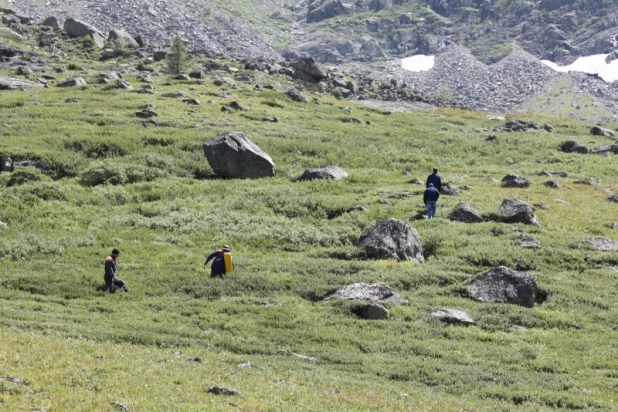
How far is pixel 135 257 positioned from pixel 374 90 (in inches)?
4380

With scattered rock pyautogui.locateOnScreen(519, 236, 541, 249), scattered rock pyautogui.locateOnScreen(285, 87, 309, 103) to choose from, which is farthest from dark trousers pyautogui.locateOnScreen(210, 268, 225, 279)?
scattered rock pyautogui.locateOnScreen(285, 87, 309, 103)

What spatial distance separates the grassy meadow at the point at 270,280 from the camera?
17.9m

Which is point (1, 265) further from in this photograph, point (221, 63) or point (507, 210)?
→ point (221, 63)

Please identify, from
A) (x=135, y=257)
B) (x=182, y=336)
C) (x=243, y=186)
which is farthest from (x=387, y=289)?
(x=243, y=186)

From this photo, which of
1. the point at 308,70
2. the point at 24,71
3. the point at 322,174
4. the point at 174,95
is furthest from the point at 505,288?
the point at 308,70

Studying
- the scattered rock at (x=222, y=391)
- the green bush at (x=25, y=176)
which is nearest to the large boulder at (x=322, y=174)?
the green bush at (x=25, y=176)

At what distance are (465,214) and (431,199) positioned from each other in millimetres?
2918

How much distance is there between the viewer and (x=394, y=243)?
36500mm

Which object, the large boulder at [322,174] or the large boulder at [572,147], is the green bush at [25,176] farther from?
the large boulder at [572,147]

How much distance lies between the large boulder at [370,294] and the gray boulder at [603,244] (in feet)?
53.6

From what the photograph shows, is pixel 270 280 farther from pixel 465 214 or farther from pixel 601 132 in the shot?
pixel 601 132

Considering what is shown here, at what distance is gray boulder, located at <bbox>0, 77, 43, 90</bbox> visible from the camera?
84.2m

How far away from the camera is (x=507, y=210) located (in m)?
44.7

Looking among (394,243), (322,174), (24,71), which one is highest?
(24,71)
